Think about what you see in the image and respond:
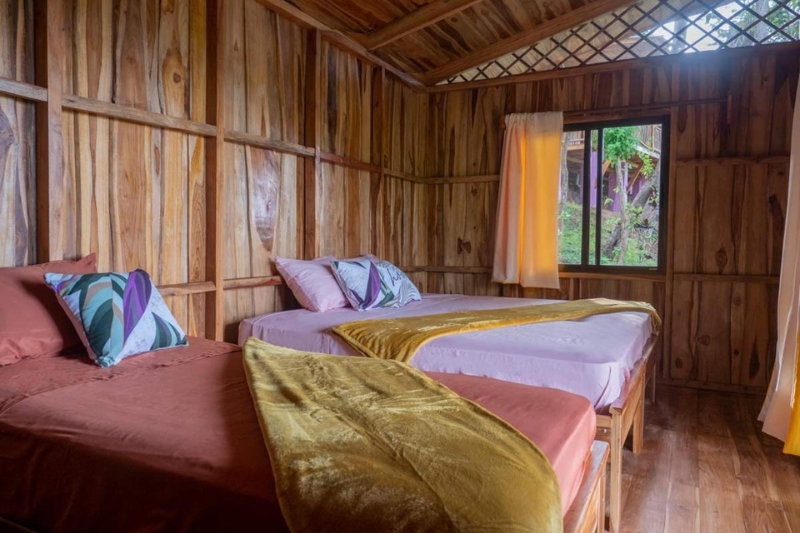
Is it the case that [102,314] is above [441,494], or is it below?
above

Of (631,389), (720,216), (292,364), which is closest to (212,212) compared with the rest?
(292,364)

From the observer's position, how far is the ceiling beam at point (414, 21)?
3.38 meters

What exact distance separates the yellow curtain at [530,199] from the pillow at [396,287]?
1166 mm

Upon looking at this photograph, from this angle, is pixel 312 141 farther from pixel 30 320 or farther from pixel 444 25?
pixel 30 320

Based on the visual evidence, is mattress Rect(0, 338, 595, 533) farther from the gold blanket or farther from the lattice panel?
the lattice panel

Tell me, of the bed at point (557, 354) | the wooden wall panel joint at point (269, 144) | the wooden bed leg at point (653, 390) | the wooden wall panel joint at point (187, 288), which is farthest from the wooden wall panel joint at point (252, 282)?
the wooden bed leg at point (653, 390)

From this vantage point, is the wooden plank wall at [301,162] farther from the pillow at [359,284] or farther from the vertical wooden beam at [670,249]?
the pillow at [359,284]

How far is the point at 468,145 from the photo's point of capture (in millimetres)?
4516

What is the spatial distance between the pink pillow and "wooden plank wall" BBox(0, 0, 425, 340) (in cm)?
11

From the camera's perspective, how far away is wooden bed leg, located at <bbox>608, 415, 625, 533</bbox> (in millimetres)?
1795

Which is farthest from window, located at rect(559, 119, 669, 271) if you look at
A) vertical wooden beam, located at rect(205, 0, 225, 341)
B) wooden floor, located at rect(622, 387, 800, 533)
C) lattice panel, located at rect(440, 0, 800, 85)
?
vertical wooden beam, located at rect(205, 0, 225, 341)

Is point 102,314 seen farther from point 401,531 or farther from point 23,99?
point 401,531

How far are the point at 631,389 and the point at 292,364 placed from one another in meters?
A: 1.31

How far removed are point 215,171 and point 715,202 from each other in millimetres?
3265
